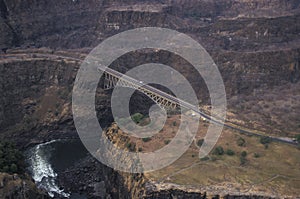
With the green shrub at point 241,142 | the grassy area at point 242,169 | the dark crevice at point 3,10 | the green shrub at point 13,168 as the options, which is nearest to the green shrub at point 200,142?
the grassy area at point 242,169

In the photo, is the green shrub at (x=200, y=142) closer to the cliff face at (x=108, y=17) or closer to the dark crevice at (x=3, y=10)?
the cliff face at (x=108, y=17)

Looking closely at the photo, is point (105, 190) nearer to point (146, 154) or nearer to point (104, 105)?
point (146, 154)

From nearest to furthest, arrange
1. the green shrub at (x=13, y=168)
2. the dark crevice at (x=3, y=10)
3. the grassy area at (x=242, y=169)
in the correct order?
the grassy area at (x=242, y=169)
the green shrub at (x=13, y=168)
the dark crevice at (x=3, y=10)

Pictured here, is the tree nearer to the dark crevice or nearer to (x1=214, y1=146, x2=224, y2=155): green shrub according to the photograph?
(x1=214, y1=146, x2=224, y2=155): green shrub

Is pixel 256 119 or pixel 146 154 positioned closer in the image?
pixel 146 154

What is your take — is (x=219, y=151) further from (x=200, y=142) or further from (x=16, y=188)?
(x=16, y=188)

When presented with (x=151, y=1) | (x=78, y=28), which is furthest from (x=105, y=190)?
(x=151, y=1)
